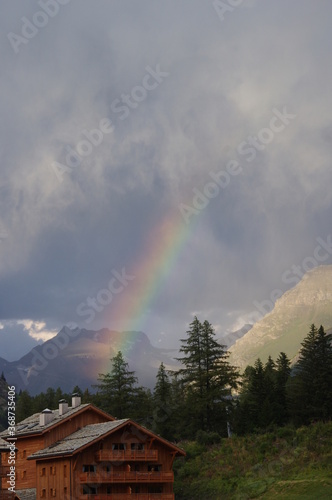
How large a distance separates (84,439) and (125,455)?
4.40 meters

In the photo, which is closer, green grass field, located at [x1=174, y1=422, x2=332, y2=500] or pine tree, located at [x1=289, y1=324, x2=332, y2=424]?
green grass field, located at [x1=174, y1=422, x2=332, y2=500]

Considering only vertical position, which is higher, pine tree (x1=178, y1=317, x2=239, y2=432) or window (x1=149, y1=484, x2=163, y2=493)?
pine tree (x1=178, y1=317, x2=239, y2=432)

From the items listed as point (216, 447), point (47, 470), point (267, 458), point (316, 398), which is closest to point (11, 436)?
point (47, 470)

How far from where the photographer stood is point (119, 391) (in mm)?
96250

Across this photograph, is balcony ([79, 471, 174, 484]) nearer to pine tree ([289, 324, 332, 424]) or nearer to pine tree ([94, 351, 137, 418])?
pine tree ([289, 324, 332, 424])

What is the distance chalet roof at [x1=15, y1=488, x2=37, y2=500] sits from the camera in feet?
233

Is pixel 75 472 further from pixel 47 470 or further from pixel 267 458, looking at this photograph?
pixel 267 458

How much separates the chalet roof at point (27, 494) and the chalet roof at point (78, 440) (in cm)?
399

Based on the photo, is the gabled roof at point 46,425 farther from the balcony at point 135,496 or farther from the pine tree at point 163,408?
the pine tree at point 163,408

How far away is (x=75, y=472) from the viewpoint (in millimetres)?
65688

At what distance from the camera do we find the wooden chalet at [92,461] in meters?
66.1

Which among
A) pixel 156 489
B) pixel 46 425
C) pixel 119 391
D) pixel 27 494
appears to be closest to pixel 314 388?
pixel 156 489

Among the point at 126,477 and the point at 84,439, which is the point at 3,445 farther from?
the point at 126,477

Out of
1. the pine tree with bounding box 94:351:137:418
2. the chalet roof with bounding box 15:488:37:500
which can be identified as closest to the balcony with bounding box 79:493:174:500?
the chalet roof with bounding box 15:488:37:500
